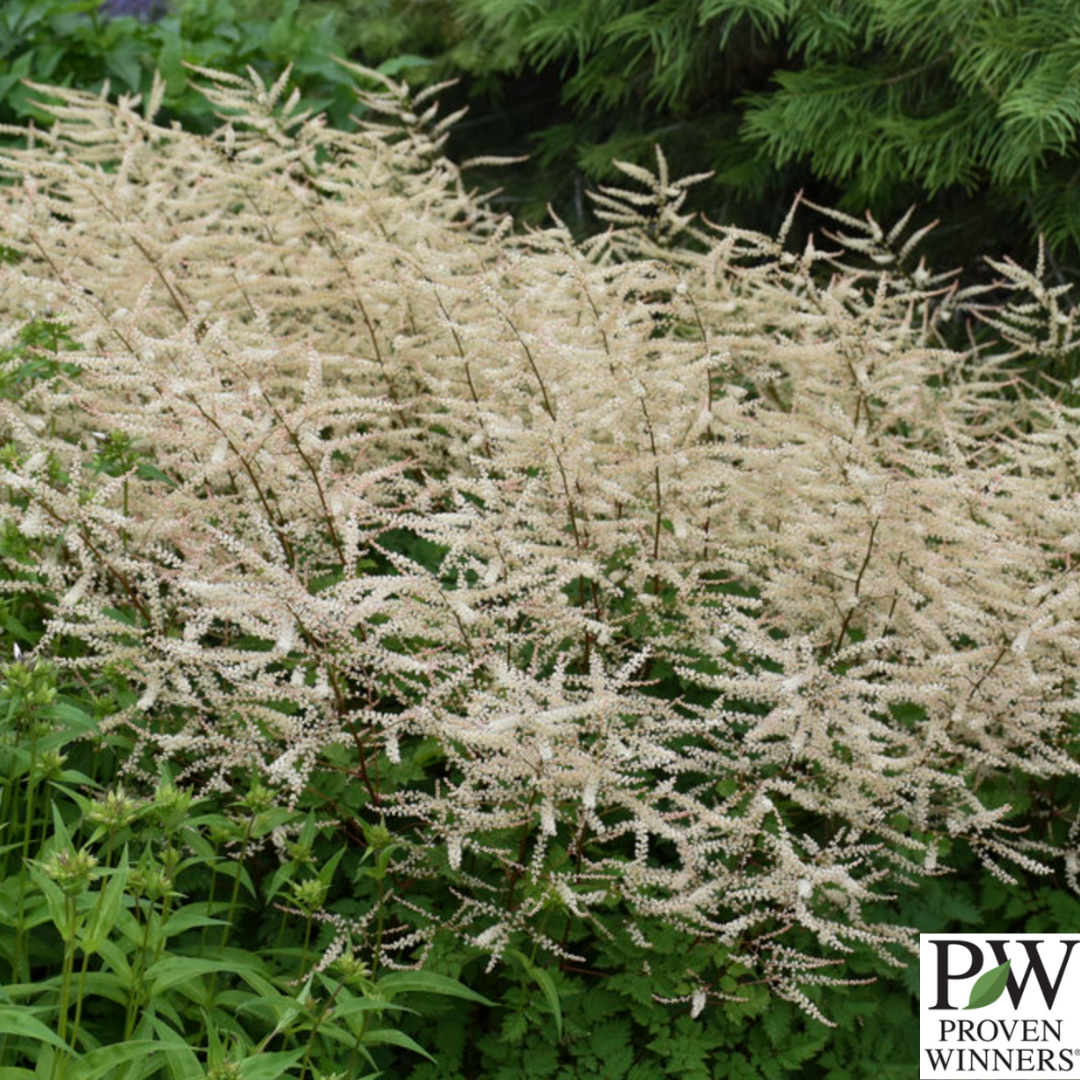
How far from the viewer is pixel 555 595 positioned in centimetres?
320

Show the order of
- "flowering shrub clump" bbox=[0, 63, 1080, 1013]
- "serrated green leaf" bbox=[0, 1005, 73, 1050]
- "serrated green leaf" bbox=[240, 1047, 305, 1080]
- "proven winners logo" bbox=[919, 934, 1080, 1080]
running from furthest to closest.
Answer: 1. "proven winners logo" bbox=[919, 934, 1080, 1080]
2. "flowering shrub clump" bbox=[0, 63, 1080, 1013]
3. "serrated green leaf" bbox=[240, 1047, 305, 1080]
4. "serrated green leaf" bbox=[0, 1005, 73, 1050]

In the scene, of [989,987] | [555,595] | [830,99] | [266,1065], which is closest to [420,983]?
[266,1065]

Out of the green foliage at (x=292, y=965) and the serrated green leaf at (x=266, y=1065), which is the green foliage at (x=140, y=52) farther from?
the serrated green leaf at (x=266, y=1065)

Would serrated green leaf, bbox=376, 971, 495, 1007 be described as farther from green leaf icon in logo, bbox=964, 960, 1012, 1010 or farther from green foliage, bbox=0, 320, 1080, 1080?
green leaf icon in logo, bbox=964, 960, 1012, 1010

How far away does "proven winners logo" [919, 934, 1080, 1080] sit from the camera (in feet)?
10.1

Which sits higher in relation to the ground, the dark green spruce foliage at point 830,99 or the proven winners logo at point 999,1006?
the dark green spruce foliage at point 830,99

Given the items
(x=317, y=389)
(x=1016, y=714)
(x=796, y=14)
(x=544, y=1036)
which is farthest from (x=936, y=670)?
(x=796, y=14)

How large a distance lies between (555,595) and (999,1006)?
1.51 metres

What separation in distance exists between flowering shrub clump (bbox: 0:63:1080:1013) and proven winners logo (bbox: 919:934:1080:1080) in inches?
8.4

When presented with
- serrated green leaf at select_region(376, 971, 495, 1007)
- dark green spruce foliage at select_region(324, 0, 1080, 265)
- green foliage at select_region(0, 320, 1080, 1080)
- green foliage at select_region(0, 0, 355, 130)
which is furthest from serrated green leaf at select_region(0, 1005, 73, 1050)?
green foliage at select_region(0, 0, 355, 130)

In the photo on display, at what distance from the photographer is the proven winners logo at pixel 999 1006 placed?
3.09 metres

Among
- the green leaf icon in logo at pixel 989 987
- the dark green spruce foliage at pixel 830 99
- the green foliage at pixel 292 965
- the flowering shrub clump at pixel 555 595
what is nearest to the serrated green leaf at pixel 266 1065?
the green foliage at pixel 292 965

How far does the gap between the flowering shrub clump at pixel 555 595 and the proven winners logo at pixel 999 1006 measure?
0.70 feet

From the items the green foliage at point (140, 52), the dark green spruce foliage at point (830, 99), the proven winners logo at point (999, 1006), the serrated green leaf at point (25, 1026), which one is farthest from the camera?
the green foliage at point (140, 52)
